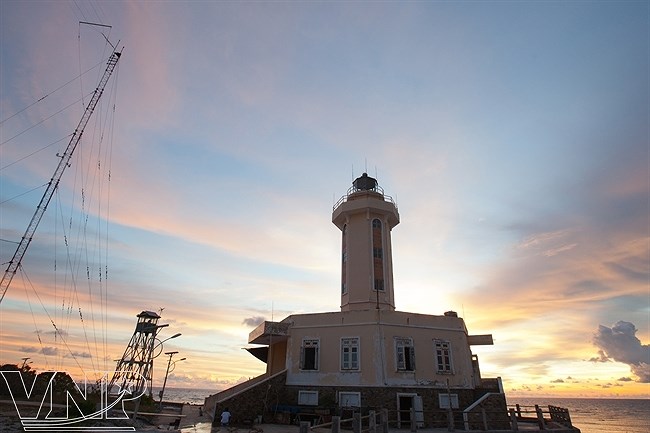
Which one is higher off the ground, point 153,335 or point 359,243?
point 359,243

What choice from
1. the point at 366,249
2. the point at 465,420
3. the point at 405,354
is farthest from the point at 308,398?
the point at 366,249

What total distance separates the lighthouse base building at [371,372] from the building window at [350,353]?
0.06 m

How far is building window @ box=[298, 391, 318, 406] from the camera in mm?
25578

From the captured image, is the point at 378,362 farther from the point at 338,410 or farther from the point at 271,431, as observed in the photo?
the point at 271,431

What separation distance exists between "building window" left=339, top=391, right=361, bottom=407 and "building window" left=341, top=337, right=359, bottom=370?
1.49 metres

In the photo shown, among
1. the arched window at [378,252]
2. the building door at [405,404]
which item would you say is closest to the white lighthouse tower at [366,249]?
the arched window at [378,252]

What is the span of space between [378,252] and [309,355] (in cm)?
965

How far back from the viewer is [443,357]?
26.9 m

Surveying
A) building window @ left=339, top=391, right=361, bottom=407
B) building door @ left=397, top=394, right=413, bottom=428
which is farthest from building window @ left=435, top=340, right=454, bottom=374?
building window @ left=339, top=391, right=361, bottom=407

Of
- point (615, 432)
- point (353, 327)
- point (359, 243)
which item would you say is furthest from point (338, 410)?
point (615, 432)

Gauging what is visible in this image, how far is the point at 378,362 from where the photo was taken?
25391 mm

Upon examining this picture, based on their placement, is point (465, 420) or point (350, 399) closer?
point (465, 420)

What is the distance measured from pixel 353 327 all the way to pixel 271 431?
849 cm

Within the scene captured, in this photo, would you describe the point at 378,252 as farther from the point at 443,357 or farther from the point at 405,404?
the point at 405,404
